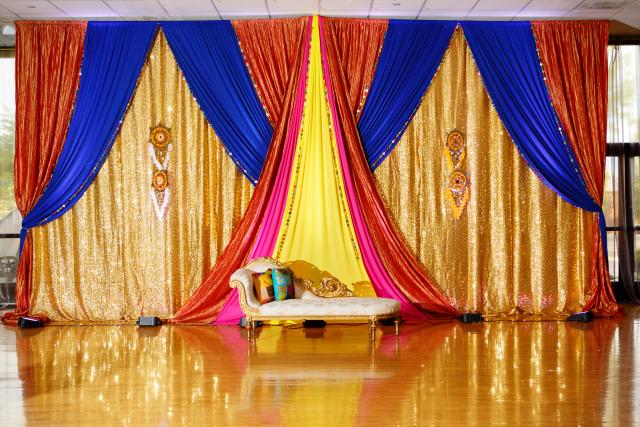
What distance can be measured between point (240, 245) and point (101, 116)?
7.25ft

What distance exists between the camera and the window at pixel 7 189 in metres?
9.48

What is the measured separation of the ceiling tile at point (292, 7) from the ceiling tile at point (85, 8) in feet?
5.97

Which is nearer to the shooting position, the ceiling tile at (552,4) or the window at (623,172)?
the ceiling tile at (552,4)

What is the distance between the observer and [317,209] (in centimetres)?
884

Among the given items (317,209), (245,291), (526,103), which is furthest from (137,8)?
(526,103)

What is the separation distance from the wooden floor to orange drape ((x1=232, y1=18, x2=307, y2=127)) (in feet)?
8.78

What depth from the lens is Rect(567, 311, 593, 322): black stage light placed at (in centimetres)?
855

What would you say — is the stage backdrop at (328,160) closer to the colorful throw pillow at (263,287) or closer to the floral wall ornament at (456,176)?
the floral wall ornament at (456,176)

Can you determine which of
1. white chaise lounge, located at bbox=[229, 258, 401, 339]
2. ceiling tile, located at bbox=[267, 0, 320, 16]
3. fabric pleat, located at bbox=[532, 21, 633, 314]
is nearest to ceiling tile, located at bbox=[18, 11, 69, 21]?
ceiling tile, located at bbox=[267, 0, 320, 16]

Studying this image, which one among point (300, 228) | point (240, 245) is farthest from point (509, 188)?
point (240, 245)

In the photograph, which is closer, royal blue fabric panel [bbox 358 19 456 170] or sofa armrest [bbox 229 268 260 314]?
sofa armrest [bbox 229 268 260 314]

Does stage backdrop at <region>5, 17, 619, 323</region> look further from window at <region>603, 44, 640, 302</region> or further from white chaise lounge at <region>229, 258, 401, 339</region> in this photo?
white chaise lounge at <region>229, 258, 401, 339</region>

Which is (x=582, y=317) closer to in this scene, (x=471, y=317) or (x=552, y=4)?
(x=471, y=317)

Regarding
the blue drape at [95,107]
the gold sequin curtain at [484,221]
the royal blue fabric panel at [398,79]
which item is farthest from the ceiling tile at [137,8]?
the gold sequin curtain at [484,221]
